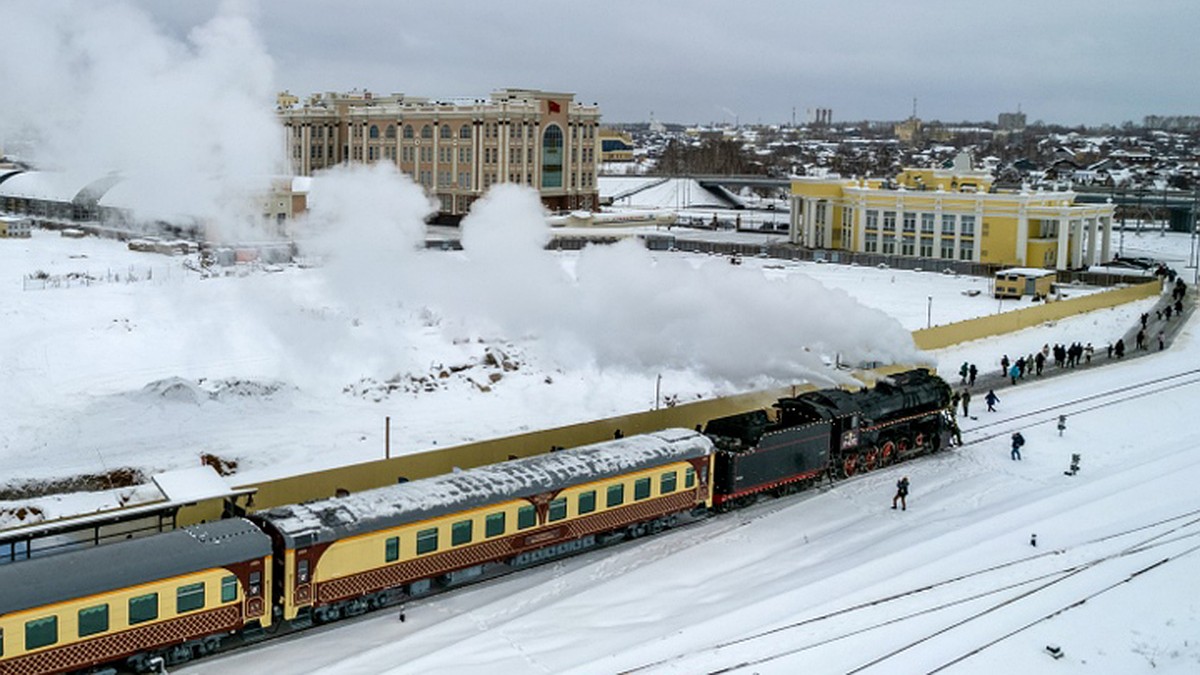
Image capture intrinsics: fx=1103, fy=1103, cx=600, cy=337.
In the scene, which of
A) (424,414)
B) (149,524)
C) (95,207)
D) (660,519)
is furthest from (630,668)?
(95,207)

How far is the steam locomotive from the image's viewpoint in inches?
668

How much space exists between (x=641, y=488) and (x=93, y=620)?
11877mm

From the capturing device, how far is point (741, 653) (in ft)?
63.0

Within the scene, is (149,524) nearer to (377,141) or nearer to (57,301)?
(57,301)

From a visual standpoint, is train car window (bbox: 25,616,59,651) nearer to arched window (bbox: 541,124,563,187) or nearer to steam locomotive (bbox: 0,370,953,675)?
steam locomotive (bbox: 0,370,953,675)

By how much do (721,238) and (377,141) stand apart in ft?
104

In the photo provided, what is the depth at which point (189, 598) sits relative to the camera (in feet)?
59.0

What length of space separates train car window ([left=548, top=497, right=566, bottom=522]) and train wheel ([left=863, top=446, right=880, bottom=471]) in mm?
11063

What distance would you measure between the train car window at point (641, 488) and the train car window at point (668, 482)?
1.33ft

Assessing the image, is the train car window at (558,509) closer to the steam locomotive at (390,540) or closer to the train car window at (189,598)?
the steam locomotive at (390,540)

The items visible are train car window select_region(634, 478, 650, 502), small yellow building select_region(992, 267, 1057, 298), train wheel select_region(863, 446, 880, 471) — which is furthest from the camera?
small yellow building select_region(992, 267, 1057, 298)

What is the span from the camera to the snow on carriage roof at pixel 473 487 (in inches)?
785

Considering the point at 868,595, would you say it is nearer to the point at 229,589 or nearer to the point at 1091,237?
the point at 229,589

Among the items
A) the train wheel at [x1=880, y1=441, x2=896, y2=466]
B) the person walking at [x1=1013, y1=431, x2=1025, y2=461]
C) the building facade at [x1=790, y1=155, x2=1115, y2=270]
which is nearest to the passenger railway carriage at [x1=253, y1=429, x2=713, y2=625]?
the train wheel at [x1=880, y1=441, x2=896, y2=466]
